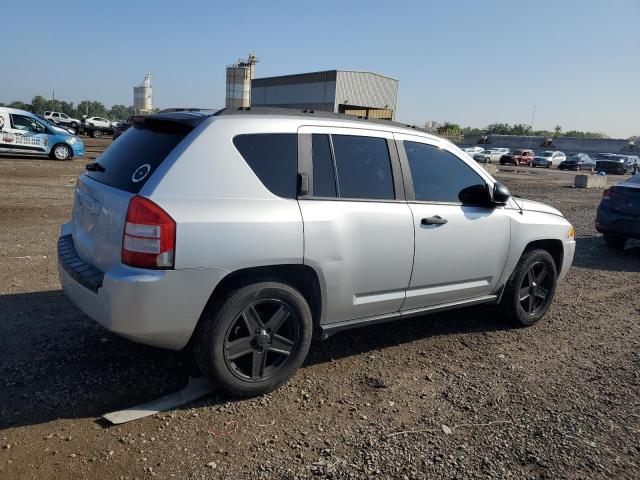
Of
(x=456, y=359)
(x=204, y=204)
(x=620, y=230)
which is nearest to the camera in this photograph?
(x=204, y=204)

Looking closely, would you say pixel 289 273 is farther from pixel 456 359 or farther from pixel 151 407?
pixel 456 359

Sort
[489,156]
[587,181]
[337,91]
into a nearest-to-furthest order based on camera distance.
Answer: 1. [587,181]
2. [489,156]
3. [337,91]

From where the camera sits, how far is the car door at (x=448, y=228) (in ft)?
13.7

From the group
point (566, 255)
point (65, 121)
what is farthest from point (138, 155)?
point (65, 121)

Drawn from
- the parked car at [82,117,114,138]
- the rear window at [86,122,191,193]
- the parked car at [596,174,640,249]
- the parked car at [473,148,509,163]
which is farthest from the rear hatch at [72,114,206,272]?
the parked car at [473,148,509,163]

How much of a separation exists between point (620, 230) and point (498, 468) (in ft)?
25.0

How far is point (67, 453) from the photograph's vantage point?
2.88 metres

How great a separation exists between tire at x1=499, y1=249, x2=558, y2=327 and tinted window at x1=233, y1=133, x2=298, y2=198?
254cm

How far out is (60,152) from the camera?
67.6 feet

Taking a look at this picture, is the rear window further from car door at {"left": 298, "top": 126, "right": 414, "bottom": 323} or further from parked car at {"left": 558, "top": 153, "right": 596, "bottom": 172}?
parked car at {"left": 558, "top": 153, "right": 596, "bottom": 172}

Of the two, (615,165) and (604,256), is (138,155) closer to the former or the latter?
(604,256)

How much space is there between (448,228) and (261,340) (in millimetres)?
1785

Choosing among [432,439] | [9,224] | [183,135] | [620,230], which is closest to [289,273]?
[183,135]

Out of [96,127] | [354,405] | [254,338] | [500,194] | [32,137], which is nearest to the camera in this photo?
[254,338]
